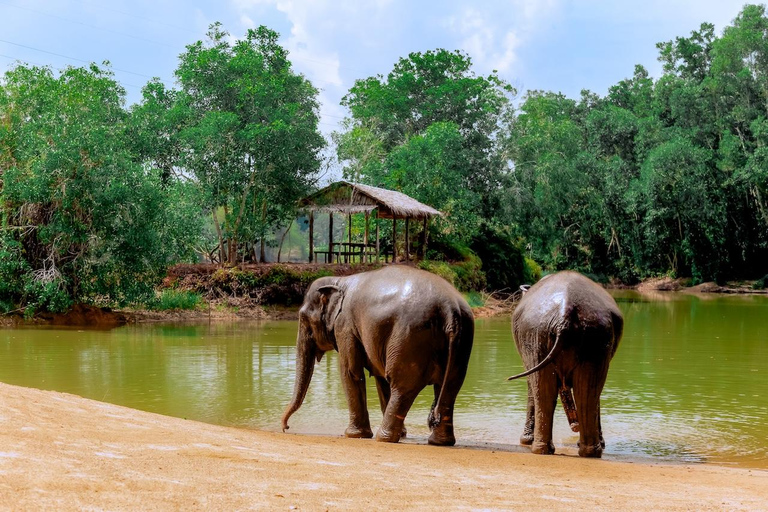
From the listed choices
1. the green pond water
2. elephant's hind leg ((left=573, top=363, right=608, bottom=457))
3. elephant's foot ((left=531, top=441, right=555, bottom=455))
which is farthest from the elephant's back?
the green pond water

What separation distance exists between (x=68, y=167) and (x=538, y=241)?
31.1 meters

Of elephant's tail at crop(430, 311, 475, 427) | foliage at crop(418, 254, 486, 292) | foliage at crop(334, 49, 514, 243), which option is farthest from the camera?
foliage at crop(334, 49, 514, 243)

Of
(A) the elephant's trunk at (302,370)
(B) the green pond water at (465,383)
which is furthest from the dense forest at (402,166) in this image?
(A) the elephant's trunk at (302,370)

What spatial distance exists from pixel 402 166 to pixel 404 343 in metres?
29.6

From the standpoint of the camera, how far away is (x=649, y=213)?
46.8m

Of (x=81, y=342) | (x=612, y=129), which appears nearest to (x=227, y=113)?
(x=81, y=342)

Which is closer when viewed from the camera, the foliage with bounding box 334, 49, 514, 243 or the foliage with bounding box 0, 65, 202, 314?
the foliage with bounding box 0, 65, 202, 314

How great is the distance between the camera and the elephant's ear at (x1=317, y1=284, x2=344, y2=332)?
343 inches

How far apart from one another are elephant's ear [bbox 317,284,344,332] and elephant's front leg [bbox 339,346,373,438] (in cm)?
45

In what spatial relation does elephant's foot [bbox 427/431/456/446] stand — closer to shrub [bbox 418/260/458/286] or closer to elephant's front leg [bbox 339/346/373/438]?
elephant's front leg [bbox 339/346/373/438]

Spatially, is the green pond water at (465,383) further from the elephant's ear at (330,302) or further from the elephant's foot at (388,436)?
the elephant's ear at (330,302)

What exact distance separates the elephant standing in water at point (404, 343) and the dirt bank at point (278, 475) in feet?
1.84

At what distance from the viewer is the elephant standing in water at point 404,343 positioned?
770 cm

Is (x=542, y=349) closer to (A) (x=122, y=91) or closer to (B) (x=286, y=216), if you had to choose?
(B) (x=286, y=216)
